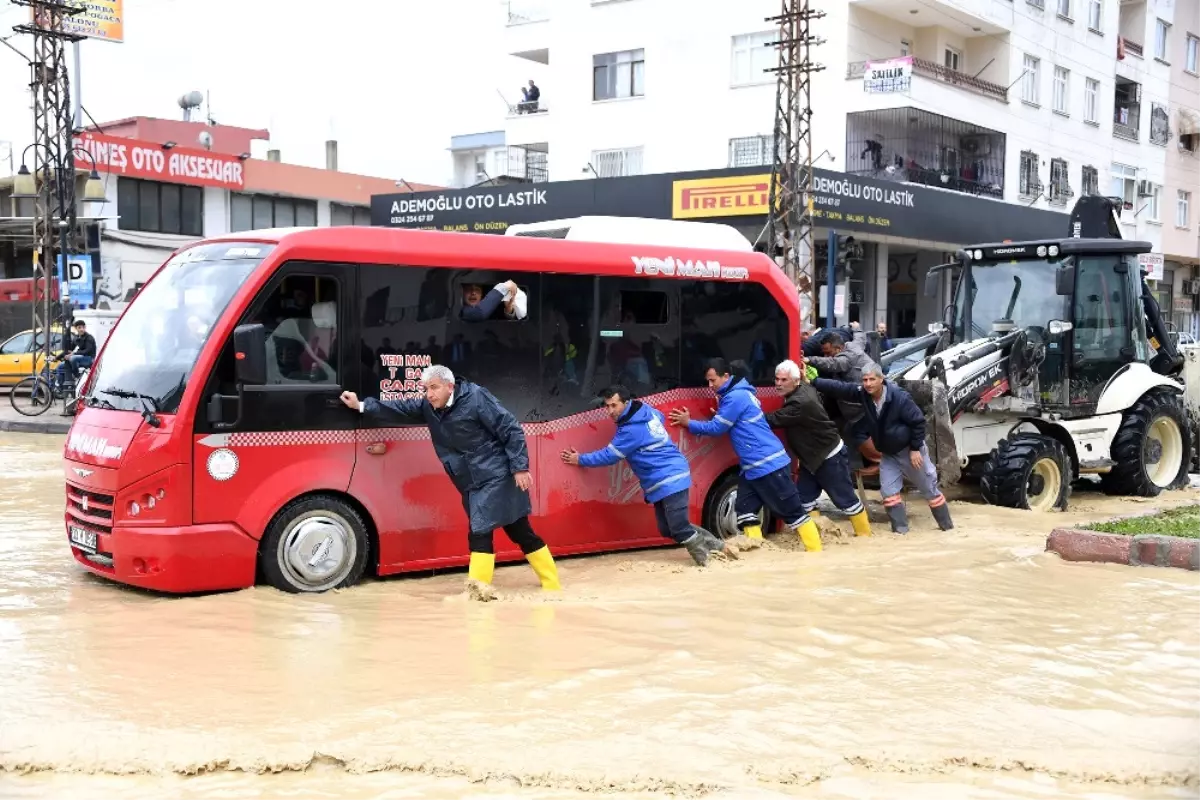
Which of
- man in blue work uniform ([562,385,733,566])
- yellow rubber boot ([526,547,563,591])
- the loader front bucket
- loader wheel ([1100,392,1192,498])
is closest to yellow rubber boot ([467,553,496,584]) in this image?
yellow rubber boot ([526,547,563,591])

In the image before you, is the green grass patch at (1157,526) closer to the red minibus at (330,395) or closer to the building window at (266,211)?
the red minibus at (330,395)

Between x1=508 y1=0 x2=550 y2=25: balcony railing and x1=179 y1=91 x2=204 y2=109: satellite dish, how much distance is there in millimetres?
15680

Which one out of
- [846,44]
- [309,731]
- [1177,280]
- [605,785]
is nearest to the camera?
[605,785]

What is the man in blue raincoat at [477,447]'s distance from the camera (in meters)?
7.96

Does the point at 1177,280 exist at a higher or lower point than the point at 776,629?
higher

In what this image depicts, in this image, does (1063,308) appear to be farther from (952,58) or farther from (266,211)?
(266,211)

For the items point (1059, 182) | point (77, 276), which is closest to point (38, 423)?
point (77, 276)

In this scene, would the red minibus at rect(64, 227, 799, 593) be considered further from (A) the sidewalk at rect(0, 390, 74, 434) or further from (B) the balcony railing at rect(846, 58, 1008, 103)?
(B) the balcony railing at rect(846, 58, 1008, 103)

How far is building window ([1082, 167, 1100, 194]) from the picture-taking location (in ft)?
134

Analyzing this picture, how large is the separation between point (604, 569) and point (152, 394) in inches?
139

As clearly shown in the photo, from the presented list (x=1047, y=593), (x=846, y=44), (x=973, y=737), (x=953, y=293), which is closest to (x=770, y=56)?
(x=846, y=44)

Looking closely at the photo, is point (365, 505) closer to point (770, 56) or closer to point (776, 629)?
point (776, 629)

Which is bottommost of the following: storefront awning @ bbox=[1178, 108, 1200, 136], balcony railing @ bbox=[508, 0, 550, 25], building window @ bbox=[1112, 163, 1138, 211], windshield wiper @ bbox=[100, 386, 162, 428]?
windshield wiper @ bbox=[100, 386, 162, 428]

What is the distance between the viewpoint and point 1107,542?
919 cm
